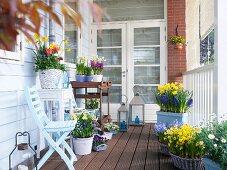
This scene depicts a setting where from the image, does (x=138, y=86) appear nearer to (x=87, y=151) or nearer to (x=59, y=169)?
(x=87, y=151)

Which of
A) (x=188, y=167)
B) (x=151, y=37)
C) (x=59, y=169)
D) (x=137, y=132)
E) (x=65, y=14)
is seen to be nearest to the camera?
(x=65, y=14)

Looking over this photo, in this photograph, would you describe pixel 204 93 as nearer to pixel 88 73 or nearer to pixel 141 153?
pixel 141 153

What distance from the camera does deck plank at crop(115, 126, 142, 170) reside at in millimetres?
2806

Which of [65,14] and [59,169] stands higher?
[65,14]

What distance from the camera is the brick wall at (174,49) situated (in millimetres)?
5746

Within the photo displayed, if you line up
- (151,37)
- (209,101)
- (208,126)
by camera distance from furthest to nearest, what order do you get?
1. (151,37)
2. (209,101)
3. (208,126)

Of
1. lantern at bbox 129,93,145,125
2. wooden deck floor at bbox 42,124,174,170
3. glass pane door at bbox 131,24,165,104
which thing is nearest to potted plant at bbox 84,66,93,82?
wooden deck floor at bbox 42,124,174,170

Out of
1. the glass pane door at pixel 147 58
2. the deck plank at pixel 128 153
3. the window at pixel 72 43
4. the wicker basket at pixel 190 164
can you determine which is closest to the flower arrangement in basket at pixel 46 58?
the window at pixel 72 43

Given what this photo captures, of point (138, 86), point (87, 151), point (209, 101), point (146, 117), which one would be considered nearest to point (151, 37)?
point (138, 86)

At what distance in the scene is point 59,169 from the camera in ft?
8.93

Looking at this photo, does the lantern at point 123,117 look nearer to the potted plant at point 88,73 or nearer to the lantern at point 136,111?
the lantern at point 136,111

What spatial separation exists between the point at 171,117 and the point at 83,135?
4.22 feet

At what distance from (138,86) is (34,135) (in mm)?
3120

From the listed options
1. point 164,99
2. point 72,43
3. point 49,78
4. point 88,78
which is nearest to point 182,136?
point 164,99
